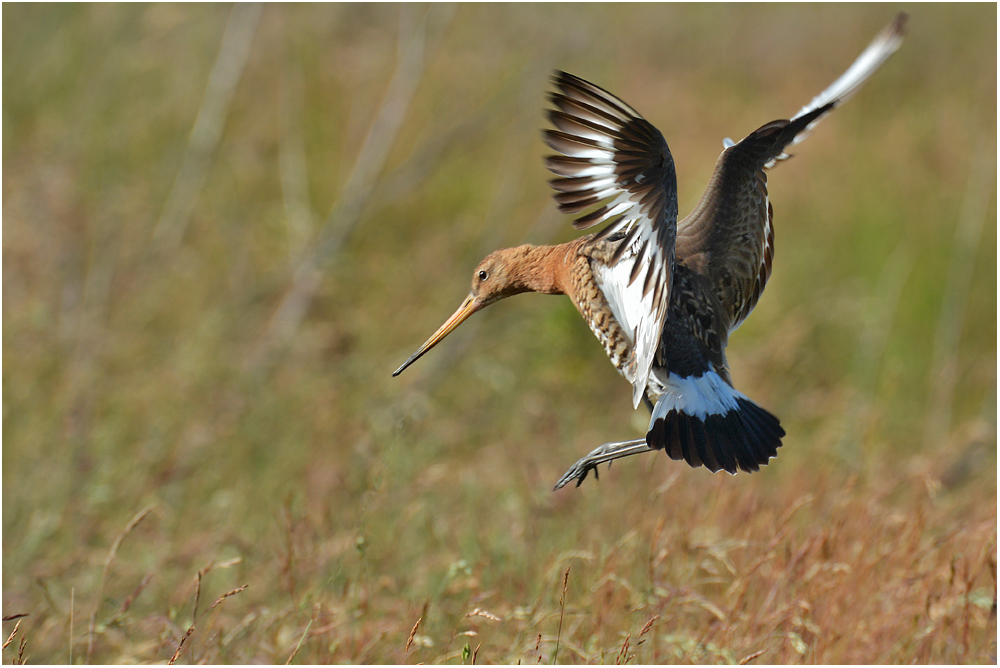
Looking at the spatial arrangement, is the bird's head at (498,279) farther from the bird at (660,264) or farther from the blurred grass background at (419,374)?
the blurred grass background at (419,374)

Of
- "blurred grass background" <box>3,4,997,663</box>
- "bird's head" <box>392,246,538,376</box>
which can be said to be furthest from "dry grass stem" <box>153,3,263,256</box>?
"bird's head" <box>392,246,538,376</box>

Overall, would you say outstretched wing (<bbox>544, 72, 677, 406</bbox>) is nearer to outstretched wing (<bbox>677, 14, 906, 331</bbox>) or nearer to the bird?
the bird

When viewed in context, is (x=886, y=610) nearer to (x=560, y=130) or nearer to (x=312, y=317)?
(x=560, y=130)

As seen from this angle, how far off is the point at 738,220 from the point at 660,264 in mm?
666

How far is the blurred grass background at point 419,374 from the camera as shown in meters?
2.59

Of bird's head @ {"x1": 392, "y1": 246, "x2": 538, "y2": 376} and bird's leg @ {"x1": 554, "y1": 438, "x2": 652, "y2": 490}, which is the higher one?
bird's head @ {"x1": 392, "y1": 246, "x2": 538, "y2": 376}

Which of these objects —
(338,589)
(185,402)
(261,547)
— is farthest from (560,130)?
(185,402)

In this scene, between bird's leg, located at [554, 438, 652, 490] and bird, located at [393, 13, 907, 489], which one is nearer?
bird, located at [393, 13, 907, 489]

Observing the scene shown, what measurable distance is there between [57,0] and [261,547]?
4.49m

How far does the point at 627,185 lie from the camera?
183 centimetres

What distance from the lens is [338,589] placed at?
296 cm

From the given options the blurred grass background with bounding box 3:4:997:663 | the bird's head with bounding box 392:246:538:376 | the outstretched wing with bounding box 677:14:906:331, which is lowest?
the blurred grass background with bounding box 3:4:997:663

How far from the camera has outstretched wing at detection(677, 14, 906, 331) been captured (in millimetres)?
2273

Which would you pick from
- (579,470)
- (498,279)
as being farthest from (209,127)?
(579,470)
